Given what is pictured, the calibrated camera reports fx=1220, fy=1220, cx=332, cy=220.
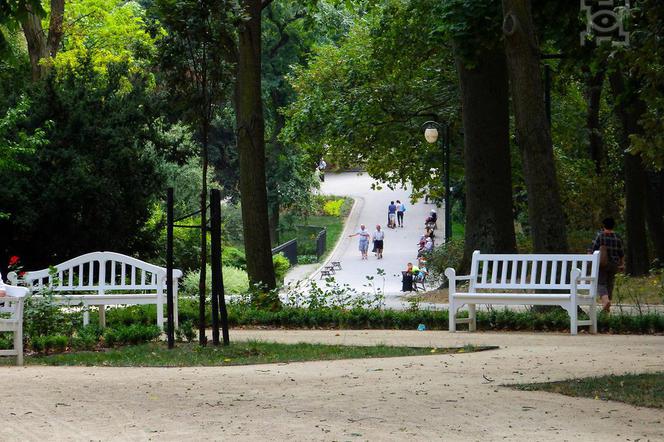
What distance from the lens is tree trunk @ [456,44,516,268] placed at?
23906 mm

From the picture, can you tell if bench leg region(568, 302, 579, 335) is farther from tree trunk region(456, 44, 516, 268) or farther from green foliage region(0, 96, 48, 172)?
green foliage region(0, 96, 48, 172)

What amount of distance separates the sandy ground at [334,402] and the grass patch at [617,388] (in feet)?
0.65

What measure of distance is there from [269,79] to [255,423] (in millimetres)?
52762

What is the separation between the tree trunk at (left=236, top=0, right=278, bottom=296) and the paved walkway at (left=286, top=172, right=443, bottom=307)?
5.95 m

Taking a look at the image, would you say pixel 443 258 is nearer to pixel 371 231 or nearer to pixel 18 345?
pixel 18 345

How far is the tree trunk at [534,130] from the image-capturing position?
17719 mm

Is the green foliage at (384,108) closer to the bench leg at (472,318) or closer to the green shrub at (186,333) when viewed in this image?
the bench leg at (472,318)

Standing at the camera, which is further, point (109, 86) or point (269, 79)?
point (269, 79)

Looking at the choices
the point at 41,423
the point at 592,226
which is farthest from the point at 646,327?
the point at 592,226

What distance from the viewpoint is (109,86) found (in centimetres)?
2920

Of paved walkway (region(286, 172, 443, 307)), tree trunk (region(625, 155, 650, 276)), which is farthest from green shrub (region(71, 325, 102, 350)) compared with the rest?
tree trunk (region(625, 155, 650, 276))

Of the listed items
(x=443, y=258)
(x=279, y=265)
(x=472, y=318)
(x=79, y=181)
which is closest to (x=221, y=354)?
(x=472, y=318)

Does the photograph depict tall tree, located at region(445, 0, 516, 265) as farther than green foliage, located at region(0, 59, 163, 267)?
No

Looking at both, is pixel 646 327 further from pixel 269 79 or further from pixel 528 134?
pixel 269 79
